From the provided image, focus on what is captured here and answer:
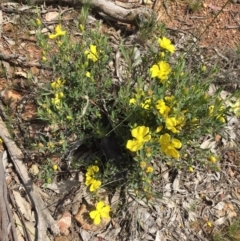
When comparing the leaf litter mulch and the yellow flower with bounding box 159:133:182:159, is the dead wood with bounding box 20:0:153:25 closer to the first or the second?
the leaf litter mulch

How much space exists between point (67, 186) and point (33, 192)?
0.25 meters

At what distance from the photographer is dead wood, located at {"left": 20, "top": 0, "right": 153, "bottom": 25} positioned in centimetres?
363

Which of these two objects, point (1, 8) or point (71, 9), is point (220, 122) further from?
point (1, 8)

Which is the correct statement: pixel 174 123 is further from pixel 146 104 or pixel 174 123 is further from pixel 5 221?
pixel 5 221

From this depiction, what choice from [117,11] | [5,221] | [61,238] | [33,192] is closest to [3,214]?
[5,221]

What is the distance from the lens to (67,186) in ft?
9.74

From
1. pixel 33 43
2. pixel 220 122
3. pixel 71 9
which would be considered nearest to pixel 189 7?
pixel 71 9

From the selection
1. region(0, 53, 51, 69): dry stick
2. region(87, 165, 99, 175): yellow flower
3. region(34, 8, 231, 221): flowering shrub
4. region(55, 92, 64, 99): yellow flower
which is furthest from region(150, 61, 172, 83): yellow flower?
region(0, 53, 51, 69): dry stick

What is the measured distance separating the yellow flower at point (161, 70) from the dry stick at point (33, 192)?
1.22 metres

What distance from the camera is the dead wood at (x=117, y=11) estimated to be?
11.9 feet

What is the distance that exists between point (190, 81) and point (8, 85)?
57.7 inches

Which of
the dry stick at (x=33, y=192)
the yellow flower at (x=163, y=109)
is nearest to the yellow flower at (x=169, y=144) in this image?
the yellow flower at (x=163, y=109)

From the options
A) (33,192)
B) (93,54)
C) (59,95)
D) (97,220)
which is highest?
(93,54)

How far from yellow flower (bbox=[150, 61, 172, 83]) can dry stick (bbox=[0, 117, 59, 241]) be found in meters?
1.22
